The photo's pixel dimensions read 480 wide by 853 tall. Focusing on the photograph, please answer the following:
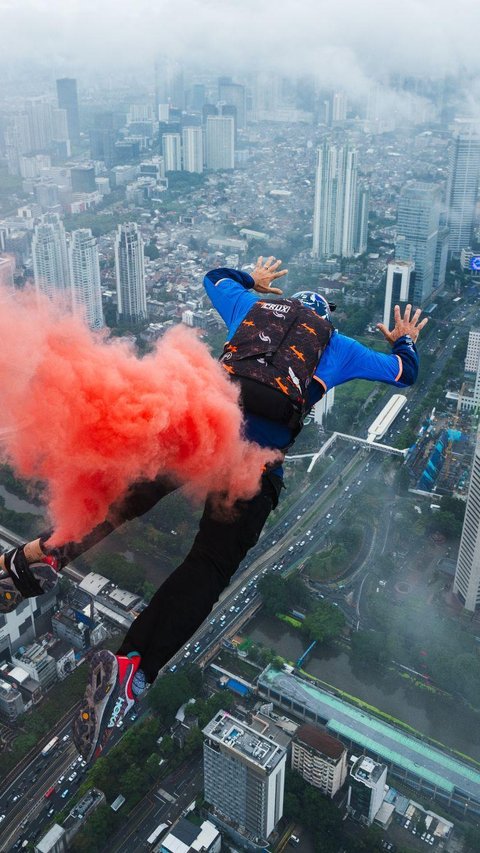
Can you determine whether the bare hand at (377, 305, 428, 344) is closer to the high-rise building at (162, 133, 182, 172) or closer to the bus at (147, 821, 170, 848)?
the bus at (147, 821, 170, 848)

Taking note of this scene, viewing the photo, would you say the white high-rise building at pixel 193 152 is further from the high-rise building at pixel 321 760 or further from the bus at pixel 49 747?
the high-rise building at pixel 321 760

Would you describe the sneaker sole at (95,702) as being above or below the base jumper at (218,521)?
below

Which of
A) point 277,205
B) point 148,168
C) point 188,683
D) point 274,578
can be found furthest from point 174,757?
point 148,168

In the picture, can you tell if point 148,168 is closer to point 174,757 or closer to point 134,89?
point 134,89

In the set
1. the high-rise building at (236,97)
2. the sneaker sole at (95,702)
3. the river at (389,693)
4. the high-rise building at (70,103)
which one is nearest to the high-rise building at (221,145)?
the high-rise building at (236,97)

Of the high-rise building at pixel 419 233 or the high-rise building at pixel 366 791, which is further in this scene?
the high-rise building at pixel 419 233

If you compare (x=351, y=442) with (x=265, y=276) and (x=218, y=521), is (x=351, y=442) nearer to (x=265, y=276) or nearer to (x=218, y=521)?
(x=265, y=276)

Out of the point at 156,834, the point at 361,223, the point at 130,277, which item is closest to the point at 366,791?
the point at 156,834
